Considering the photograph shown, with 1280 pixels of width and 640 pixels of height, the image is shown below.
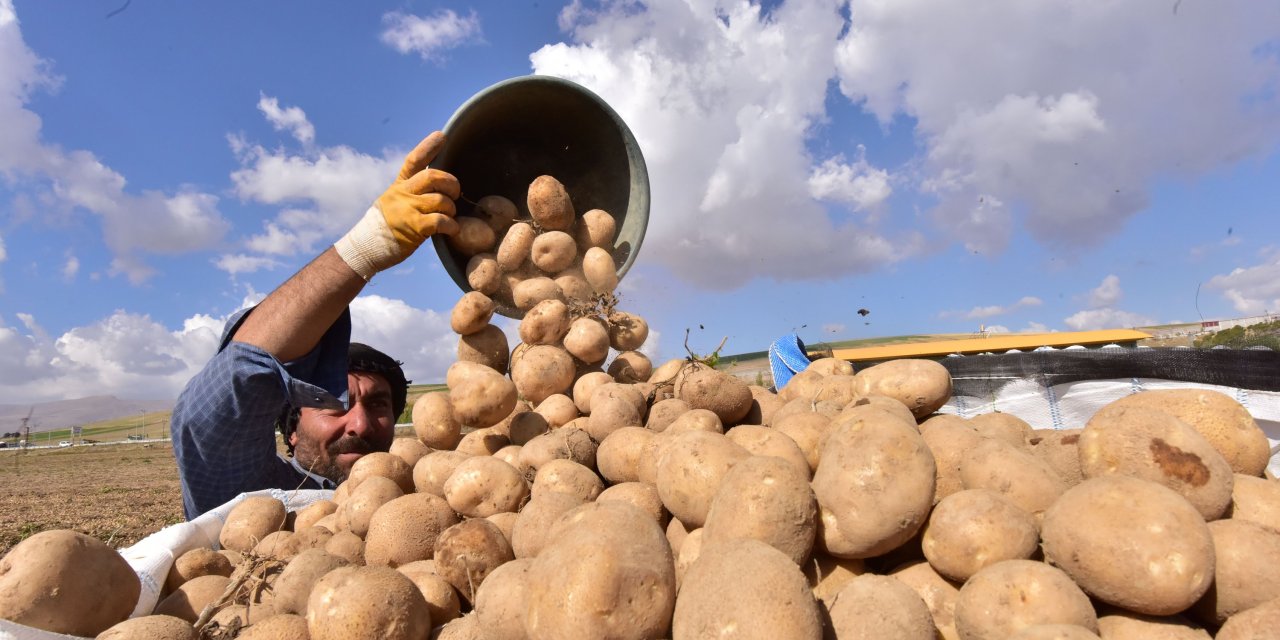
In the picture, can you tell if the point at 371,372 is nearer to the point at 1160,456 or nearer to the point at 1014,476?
the point at 1014,476

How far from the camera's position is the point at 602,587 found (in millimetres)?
1579

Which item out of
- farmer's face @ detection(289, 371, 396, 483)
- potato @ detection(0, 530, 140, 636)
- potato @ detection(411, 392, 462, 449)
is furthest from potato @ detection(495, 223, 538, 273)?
potato @ detection(0, 530, 140, 636)

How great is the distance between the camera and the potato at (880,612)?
5.21ft

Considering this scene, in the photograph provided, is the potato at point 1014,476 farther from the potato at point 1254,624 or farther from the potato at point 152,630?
the potato at point 152,630

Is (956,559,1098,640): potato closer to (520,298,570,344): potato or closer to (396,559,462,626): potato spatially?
(396,559,462,626): potato

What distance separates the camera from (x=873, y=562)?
2.16m

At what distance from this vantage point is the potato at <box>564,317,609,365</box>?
4.01m

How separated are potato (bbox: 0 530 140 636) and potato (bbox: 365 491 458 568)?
756mm

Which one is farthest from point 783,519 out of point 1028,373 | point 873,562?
point 1028,373

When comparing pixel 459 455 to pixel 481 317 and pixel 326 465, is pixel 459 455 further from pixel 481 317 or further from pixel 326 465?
pixel 326 465

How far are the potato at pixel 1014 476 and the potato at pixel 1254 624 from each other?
0.48 m

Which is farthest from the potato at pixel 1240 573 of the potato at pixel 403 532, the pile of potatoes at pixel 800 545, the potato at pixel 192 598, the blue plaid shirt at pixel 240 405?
the blue plaid shirt at pixel 240 405

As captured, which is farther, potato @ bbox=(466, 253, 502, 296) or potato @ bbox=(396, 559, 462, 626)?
potato @ bbox=(466, 253, 502, 296)

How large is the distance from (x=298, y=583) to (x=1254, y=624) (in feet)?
8.53
